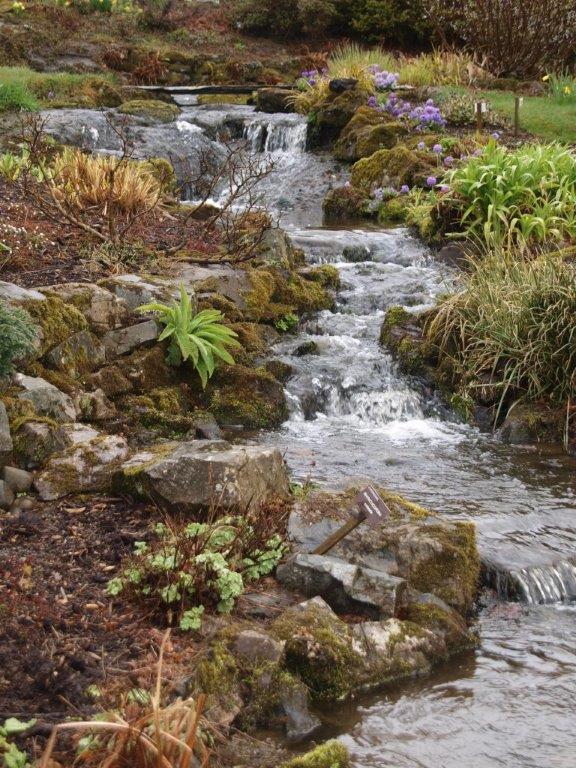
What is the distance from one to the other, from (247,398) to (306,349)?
1.15 meters

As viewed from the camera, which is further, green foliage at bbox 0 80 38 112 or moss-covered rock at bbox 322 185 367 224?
green foliage at bbox 0 80 38 112

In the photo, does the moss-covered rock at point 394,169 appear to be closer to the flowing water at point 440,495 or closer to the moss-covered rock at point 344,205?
the moss-covered rock at point 344,205

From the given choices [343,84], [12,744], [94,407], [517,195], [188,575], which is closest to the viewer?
[12,744]

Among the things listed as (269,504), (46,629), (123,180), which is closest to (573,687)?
(269,504)

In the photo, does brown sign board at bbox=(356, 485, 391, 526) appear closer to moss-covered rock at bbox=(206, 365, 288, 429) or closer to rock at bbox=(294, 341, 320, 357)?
moss-covered rock at bbox=(206, 365, 288, 429)

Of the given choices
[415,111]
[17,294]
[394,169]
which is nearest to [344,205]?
[394,169]

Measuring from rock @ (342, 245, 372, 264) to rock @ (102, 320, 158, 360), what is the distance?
13.2 ft

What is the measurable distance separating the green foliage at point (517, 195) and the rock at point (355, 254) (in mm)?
1188

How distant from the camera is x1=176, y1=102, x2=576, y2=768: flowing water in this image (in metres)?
3.67

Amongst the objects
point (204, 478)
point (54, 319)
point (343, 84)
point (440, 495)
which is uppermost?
point (343, 84)

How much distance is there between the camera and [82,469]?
207 inches

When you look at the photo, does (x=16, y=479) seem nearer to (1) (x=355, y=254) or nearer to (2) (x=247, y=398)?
(2) (x=247, y=398)

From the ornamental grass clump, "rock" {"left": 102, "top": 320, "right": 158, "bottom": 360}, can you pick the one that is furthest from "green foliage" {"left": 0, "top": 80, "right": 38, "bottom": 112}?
the ornamental grass clump

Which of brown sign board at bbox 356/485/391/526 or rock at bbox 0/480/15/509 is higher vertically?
brown sign board at bbox 356/485/391/526
